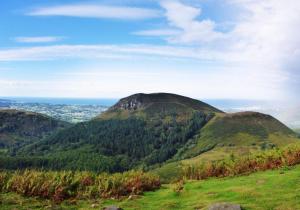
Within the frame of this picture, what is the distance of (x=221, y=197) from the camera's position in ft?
74.1

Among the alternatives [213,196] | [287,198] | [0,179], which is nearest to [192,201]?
[213,196]

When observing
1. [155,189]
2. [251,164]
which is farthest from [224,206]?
[251,164]

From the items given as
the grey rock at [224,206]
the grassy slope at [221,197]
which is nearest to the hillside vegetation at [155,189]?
the grassy slope at [221,197]

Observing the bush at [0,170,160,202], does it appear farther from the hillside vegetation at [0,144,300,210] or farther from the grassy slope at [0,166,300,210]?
the grassy slope at [0,166,300,210]

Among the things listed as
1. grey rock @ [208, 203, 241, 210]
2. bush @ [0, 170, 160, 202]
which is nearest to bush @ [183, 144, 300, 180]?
bush @ [0, 170, 160, 202]

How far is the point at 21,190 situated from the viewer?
81.5ft

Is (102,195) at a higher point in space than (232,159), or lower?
lower

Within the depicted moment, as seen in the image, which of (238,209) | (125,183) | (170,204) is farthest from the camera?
(125,183)

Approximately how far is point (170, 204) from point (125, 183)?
17.5ft

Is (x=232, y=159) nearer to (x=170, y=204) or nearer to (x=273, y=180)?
(x=273, y=180)

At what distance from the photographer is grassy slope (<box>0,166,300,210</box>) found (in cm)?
2058

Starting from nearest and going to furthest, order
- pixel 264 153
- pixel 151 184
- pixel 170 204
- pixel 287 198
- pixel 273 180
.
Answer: pixel 287 198, pixel 170 204, pixel 273 180, pixel 151 184, pixel 264 153

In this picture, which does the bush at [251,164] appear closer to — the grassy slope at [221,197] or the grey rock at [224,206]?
the grassy slope at [221,197]

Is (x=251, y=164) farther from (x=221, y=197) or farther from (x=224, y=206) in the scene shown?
(x=224, y=206)
